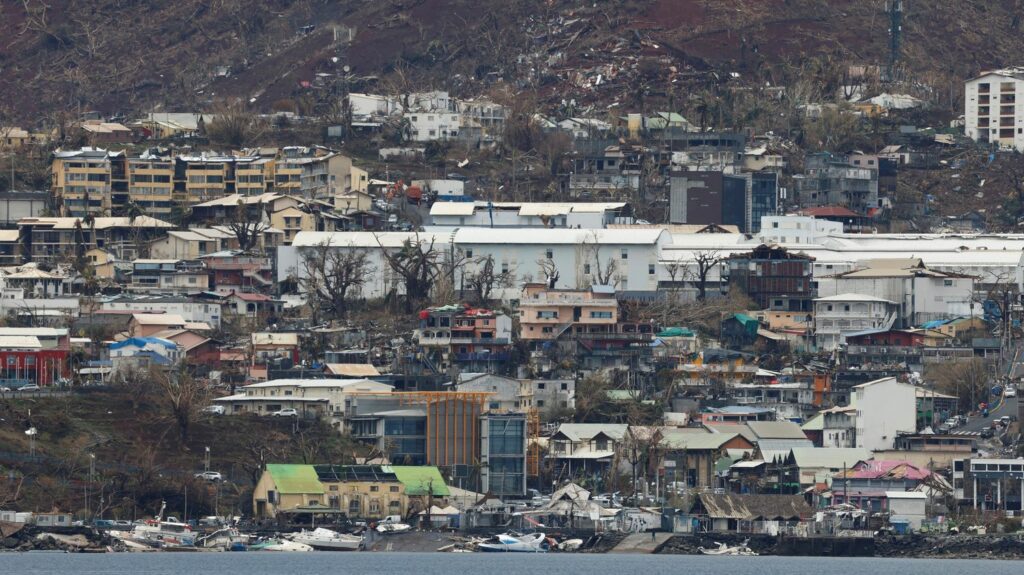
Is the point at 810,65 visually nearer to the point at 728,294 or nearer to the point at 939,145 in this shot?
the point at 939,145

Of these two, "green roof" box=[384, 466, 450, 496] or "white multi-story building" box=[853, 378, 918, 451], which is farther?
"white multi-story building" box=[853, 378, 918, 451]

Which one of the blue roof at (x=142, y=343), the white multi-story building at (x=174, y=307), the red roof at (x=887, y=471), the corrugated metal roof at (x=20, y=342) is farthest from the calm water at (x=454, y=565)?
the white multi-story building at (x=174, y=307)

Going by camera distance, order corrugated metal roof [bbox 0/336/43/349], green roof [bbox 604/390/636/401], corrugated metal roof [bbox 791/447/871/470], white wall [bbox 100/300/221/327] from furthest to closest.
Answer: white wall [bbox 100/300/221/327] < green roof [bbox 604/390/636/401] < corrugated metal roof [bbox 0/336/43/349] < corrugated metal roof [bbox 791/447/871/470]

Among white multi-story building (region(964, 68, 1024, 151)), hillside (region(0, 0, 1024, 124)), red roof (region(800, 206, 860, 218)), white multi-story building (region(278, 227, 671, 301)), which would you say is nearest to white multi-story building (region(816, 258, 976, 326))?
white multi-story building (region(278, 227, 671, 301))

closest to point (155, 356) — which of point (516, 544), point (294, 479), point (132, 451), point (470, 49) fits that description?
point (132, 451)

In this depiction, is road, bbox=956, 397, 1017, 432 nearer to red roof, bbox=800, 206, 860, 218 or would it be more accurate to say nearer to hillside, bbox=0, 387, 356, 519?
hillside, bbox=0, 387, 356, 519

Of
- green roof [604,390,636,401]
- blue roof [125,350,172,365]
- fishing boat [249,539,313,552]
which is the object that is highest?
blue roof [125,350,172,365]

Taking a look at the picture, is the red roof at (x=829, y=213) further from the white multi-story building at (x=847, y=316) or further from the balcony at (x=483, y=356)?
the balcony at (x=483, y=356)
